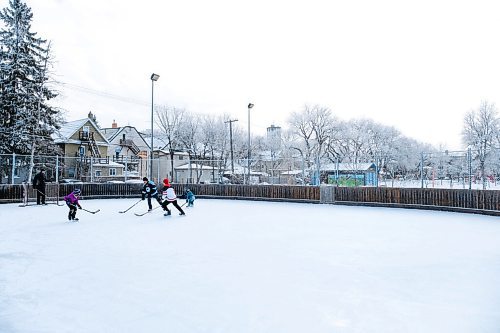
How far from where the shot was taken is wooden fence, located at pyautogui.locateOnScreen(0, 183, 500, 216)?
1522 centimetres

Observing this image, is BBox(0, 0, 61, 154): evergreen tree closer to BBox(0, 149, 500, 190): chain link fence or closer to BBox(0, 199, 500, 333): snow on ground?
BBox(0, 149, 500, 190): chain link fence

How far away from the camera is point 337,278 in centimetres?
574

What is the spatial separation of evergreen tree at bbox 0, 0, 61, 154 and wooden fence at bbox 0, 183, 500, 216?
997cm

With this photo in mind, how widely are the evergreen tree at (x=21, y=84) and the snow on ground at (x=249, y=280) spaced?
71.8ft

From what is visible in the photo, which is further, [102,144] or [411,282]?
[102,144]

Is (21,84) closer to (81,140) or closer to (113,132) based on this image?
(81,140)

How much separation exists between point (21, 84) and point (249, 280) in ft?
103

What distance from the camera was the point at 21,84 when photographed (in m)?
30.3

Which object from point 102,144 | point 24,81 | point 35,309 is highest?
point 24,81

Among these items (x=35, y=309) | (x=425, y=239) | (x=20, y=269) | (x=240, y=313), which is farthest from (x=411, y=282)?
(x=20, y=269)

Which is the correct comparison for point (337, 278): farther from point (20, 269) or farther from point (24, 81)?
point (24, 81)

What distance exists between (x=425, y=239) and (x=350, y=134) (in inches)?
1994

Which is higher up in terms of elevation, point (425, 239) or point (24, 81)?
point (24, 81)

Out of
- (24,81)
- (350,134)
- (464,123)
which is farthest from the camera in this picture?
(350,134)
